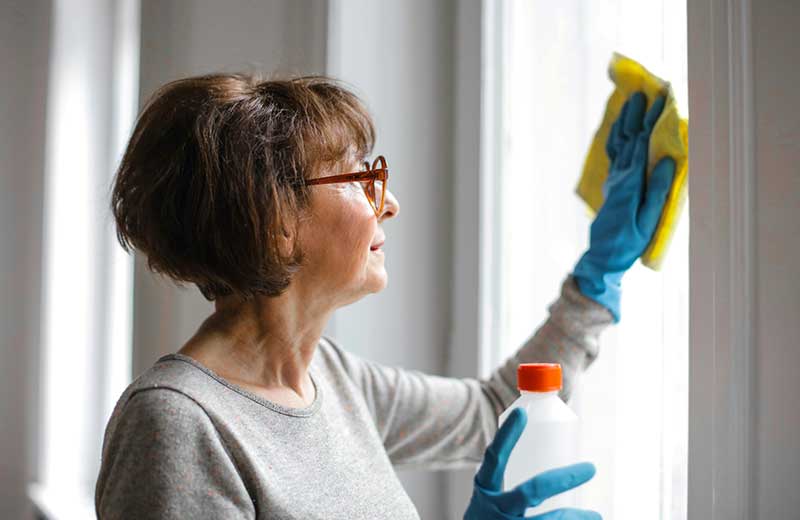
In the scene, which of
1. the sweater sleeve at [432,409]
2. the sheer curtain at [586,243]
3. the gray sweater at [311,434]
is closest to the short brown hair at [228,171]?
the gray sweater at [311,434]

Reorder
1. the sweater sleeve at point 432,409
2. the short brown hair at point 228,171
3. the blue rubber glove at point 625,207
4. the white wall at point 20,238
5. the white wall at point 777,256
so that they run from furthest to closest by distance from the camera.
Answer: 1. the white wall at point 20,238
2. the sweater sleeve at point 432,409
3. the blue rubber glove at point 625,207
4. the short brown hair at point 228,171
5. the white wall at point 777,256

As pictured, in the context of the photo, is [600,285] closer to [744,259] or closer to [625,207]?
[625,207]

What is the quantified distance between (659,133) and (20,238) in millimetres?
1570

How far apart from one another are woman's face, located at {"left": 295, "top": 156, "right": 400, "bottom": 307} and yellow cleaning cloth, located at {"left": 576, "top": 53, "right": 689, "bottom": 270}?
349 mm

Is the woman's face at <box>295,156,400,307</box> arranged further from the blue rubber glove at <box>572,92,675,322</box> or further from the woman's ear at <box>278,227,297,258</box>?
the blue rubber glove at <box>572,92,675,322</box>

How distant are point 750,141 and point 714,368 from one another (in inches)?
9.0

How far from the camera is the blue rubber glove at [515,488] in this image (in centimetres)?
80

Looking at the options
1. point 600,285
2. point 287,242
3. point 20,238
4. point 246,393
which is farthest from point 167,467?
point 20,238

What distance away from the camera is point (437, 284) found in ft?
4.85

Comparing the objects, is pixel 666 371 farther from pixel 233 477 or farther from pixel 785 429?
pixel 233 477

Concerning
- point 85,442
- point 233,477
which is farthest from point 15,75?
point 233,477

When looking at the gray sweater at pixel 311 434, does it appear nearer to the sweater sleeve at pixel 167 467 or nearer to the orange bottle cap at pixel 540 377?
the sweater sleeve at pixel 167 467

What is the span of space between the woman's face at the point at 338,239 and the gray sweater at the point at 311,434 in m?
0.16

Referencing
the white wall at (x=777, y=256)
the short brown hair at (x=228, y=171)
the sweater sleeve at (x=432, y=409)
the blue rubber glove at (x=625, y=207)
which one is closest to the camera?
the white wall at (x=777, y=256)
